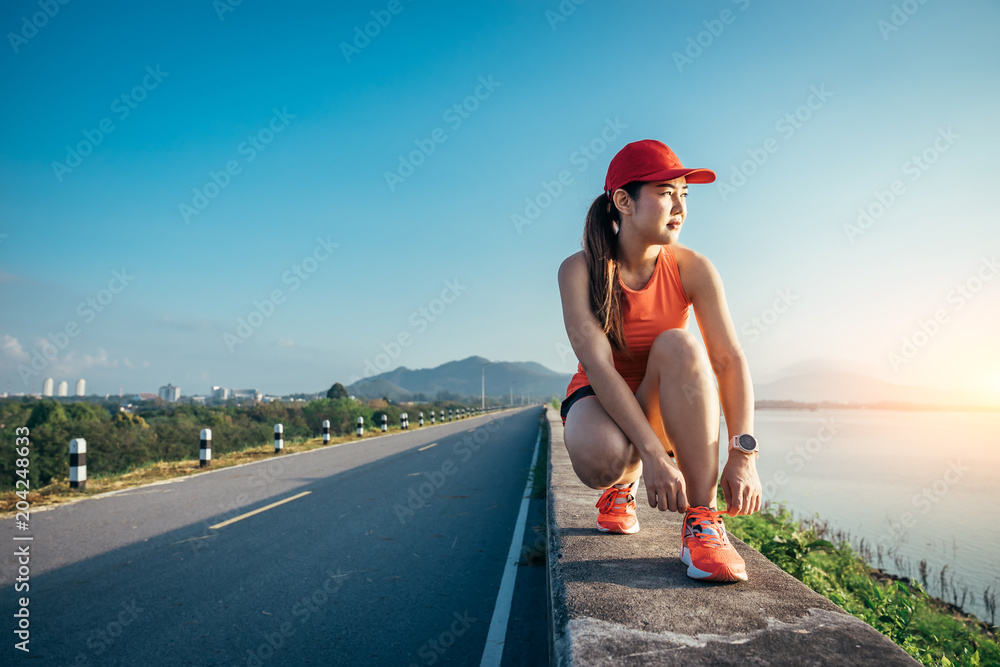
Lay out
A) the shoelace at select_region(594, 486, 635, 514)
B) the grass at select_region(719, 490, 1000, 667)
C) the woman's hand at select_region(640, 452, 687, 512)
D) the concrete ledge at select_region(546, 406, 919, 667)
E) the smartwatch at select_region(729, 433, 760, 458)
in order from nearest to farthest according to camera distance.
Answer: the concrete ledge at select_region(546, 406, 919, 667)
the woman's hand at select_region(640, 452, 687, 512)
the smartwatch at select_region(729, 433, 760, 458)
the shoelace at select_region(594, 486, 635, 514)
the grass at select_region(719, 490, 1000, 667)

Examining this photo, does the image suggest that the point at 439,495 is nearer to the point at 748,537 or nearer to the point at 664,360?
the point at 748,537

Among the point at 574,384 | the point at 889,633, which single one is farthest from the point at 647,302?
the point at 889,633

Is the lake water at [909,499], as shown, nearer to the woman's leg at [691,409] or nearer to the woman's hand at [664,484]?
the woman's leg at [691,409]

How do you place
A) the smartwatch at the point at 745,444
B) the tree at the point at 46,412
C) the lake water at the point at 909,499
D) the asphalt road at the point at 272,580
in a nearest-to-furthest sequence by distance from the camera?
the smartwatch at the point at 745,444, the asphalt road at the point at 272,580, the lake water at the point at 909,499, the tree at the point at 46,412

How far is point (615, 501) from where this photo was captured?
294 cm

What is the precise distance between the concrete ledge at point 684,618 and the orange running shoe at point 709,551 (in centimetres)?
4

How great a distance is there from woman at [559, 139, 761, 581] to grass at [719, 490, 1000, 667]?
154cm

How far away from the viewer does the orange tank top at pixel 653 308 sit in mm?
2445

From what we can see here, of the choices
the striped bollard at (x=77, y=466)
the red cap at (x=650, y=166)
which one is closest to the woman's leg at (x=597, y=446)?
the red cap at (x=650, y=166)

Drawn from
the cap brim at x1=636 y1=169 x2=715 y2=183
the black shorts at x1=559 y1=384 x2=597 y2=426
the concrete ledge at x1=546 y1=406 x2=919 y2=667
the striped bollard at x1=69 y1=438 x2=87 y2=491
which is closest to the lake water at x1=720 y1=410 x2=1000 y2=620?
the concrete ledge at x1=546 y1=406 x2=919 y2=667

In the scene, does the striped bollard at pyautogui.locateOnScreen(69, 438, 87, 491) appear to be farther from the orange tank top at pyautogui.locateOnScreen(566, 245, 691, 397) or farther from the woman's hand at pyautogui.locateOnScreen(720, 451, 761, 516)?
the woman's hand at pyautogui.locateOnScreen(720, 451, 761, 516)

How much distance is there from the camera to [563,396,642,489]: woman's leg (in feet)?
7.71

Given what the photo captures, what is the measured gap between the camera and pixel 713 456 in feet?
7.18

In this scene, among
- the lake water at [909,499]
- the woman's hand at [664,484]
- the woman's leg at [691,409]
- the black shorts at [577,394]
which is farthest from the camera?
the lake water at [909,499]
